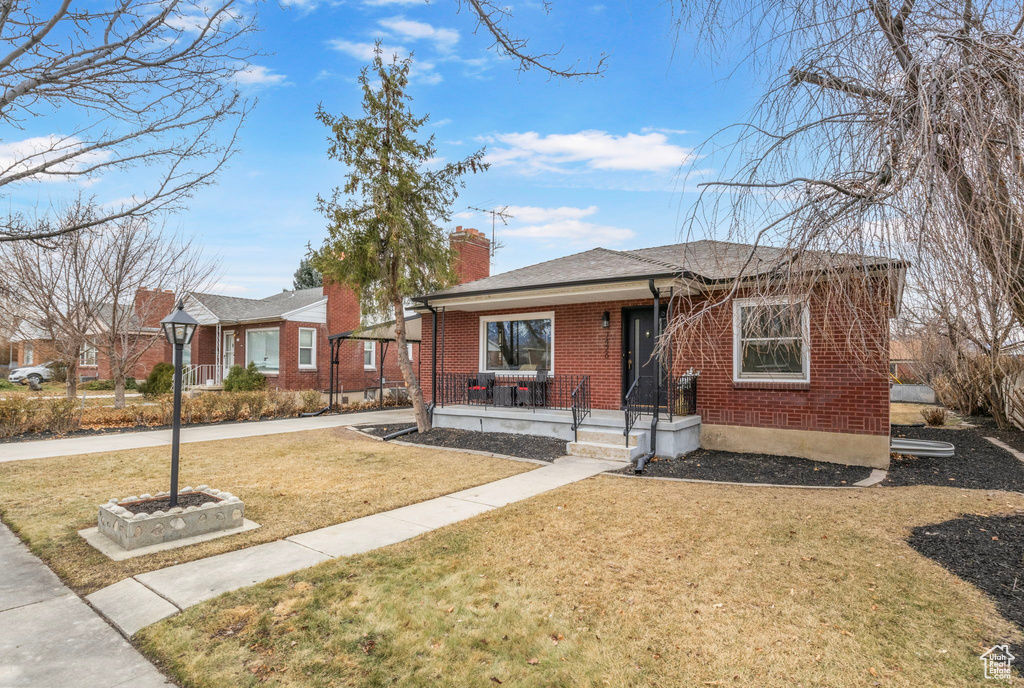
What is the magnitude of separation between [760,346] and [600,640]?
7.91 m

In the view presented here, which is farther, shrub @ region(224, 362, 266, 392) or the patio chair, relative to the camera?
shrub @ region(224, 362, 266, 392)

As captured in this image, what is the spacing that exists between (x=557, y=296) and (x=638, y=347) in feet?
6.89

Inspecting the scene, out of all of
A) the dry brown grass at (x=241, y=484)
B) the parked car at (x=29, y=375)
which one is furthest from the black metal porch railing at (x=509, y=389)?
the parked car at (x=29, y=375)

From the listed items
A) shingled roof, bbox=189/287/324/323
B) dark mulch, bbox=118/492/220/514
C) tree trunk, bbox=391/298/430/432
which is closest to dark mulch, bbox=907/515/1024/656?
dark mulch, bbox=118/492/220/514

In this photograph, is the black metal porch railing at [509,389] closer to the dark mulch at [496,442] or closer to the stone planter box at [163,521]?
the dark mulch at [496,442]

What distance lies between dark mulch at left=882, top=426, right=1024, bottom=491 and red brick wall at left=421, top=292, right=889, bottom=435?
854mm

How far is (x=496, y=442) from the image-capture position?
415 inches

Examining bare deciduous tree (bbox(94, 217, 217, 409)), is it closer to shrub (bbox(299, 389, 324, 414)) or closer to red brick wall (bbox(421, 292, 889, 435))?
shrub (bbox(299, 389, 324, 414))

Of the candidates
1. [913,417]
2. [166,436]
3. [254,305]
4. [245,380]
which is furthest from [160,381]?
[913,417]

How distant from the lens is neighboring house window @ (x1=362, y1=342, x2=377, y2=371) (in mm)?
22016

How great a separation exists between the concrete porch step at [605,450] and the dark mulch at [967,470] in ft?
11.9

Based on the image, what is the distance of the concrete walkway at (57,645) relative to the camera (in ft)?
9.30

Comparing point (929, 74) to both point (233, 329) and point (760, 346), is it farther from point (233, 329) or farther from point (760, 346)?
point (233, 329)

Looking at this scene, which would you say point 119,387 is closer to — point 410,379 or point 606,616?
point 410,379
